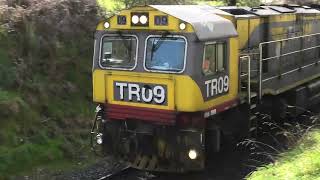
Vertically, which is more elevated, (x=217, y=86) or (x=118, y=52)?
(x=118, y=52)

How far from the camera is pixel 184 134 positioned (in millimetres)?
8086

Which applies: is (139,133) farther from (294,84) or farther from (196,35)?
(294,84)

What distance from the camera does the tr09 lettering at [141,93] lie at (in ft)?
26.7

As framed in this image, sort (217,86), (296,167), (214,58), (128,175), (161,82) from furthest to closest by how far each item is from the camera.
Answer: (128,175) → (217,86) → (214,58) → (161,82) → (296,167)

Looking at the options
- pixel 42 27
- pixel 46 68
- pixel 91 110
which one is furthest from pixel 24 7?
pixel 91 110

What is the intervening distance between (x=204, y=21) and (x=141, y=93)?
1.58 m

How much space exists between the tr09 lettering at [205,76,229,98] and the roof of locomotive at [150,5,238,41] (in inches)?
28.9

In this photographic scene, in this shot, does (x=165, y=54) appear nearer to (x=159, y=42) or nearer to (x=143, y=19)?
(x=159, y=42)

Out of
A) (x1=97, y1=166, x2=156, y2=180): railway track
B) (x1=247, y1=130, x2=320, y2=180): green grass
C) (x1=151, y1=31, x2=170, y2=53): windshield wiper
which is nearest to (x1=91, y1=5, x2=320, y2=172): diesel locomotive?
(x1=151, y1=31, x2=170, y2=53): windshield wiper

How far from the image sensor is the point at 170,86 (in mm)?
8008

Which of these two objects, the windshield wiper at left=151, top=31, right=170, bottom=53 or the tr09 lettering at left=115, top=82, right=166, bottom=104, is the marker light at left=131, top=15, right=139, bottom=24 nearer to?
the windshield wiper at left=151, top=31, right=170, bottom=53

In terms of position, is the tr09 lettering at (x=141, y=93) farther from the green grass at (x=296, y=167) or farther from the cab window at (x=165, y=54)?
the green grass at (x=296, y=167)

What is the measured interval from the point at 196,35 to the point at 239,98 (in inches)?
81.7

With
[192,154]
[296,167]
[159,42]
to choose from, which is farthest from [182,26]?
[296,167]
